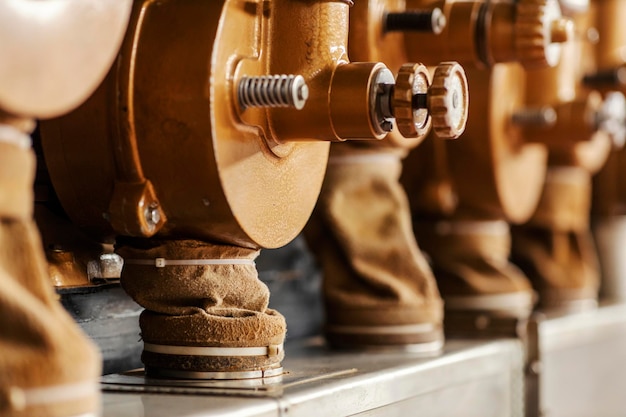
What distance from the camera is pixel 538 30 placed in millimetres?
1132

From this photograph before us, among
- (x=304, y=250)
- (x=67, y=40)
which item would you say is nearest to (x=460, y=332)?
(x=304, y=250)

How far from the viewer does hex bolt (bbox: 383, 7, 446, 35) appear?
106cm

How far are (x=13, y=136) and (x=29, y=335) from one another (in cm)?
12

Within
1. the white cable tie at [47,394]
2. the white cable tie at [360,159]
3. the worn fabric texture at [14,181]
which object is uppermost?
the worn fabric texture at [14,181]

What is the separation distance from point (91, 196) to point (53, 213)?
0.07m

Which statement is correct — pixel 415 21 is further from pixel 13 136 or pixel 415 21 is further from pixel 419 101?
pixel 13 136

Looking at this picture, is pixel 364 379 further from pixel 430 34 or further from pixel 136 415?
pixel 430 34

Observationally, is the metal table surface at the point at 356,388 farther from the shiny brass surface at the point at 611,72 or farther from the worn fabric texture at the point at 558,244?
the shiny brass surface at the point at 611,72

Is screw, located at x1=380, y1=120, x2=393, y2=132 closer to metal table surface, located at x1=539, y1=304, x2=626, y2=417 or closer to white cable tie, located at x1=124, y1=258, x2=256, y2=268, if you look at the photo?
white cable tie, located at x1=124, y1=258, x2=256, y2=268

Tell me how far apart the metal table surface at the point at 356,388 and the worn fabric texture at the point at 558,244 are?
1.34 ft

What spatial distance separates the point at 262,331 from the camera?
0.89 m

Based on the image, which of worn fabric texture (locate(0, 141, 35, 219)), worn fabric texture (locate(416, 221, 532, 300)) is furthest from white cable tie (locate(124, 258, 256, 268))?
worn fabric texture (locate(416, 221, 532, 300))

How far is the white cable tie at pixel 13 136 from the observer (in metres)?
0.62

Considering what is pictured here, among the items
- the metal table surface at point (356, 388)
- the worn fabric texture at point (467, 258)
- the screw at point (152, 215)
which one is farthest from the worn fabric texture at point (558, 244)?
the screw at point (152, 215)
